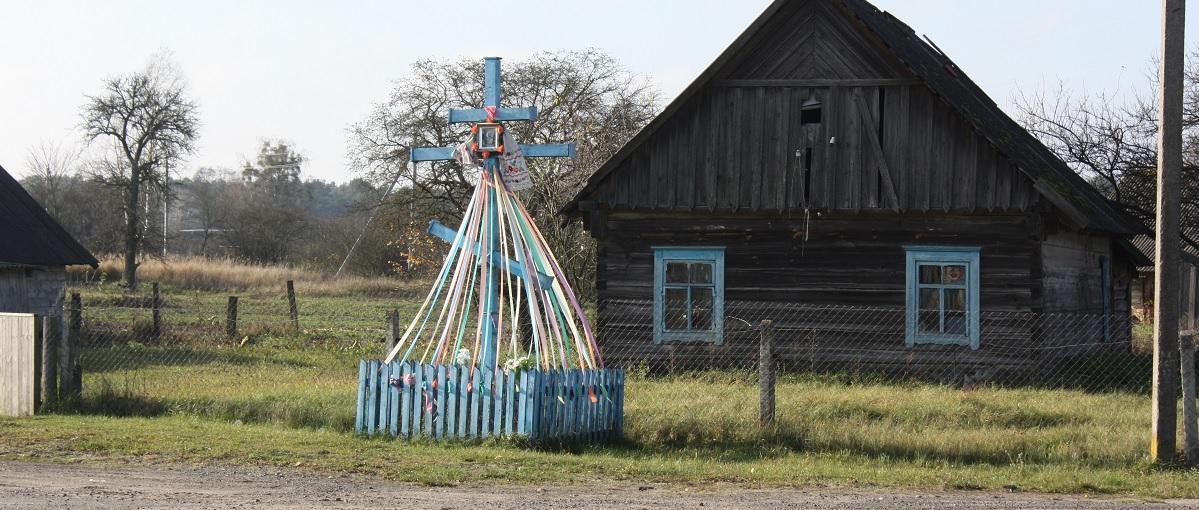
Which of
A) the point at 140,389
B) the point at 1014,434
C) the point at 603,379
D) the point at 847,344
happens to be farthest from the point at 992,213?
the point at 140,389

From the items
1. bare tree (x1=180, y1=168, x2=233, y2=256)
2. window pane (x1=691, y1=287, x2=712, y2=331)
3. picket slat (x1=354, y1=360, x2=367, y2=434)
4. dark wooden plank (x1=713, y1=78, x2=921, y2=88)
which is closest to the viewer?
picket slat (x1=354, y1=360, x2=367, y2=434)

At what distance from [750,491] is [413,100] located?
99.7ft

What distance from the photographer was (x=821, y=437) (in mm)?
12680

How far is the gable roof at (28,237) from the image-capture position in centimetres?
2480

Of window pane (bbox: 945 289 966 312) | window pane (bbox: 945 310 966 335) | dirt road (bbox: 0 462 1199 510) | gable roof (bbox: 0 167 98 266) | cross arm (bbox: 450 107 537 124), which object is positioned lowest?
dirt road (bbox: 0 462 1199 510)

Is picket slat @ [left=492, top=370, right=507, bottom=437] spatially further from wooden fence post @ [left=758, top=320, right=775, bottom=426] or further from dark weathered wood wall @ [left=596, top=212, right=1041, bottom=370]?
dark weathered wood wall @ [left=596, top=212, right=1041, bottom=370]

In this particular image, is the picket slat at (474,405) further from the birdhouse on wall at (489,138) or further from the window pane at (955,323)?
the window pane at (955,323)

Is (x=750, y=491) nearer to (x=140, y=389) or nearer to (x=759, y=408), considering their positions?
(x=759, y=408)

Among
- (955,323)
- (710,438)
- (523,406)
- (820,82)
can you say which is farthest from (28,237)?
(710,438)

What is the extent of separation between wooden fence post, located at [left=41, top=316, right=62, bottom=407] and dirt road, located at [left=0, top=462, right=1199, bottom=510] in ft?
14.4

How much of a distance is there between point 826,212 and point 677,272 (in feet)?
8.37

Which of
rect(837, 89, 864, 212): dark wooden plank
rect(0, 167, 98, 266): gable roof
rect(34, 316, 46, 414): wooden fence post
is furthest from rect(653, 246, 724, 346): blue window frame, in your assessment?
rect(0, 167, 98, 266): gable roof

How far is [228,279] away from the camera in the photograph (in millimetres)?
44344

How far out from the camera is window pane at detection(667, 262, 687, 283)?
2080 centimetres
